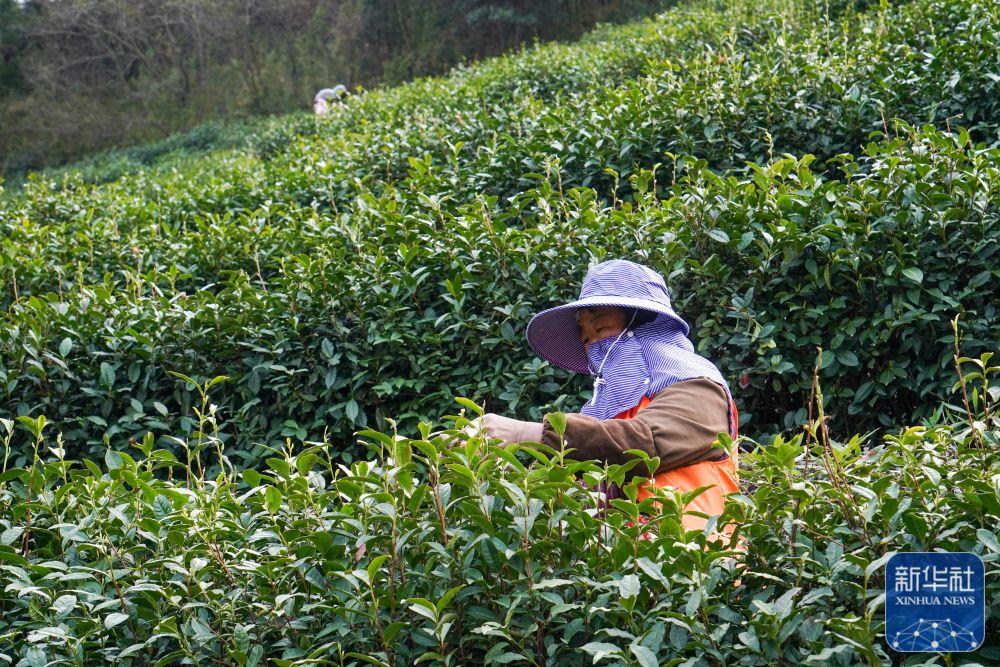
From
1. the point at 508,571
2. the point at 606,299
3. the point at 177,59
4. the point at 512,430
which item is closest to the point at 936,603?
the point at 508,571

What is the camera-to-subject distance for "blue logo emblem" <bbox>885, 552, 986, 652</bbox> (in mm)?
1798

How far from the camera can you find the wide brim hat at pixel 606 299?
3100mm

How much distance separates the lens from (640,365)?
3.06 metres

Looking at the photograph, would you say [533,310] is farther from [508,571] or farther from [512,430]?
[508,571]

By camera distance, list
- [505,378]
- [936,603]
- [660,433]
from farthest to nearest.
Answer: [505,378] < [660,433] < [936,603]

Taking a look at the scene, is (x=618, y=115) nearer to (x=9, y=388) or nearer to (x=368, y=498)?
(x=9, y=388)

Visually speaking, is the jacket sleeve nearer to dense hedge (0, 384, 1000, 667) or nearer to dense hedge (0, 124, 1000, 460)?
dense hedge (0, 384, 1000, 667)

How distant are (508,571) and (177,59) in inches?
1137

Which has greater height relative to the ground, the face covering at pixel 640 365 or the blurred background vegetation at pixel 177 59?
the face covering at pixel 640 365

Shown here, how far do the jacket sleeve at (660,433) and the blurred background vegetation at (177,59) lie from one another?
2258cm

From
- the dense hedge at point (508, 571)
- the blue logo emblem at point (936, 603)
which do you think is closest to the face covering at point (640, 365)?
the dense hedge at point (508, 571)

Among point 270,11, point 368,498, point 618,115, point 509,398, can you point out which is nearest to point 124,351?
point 509,398

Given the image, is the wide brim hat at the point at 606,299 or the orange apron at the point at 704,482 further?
the wide brim hat at the point at 606,299

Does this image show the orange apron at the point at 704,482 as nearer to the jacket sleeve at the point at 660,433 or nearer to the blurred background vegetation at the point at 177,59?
the jacket sleeve at the point at 660,433
